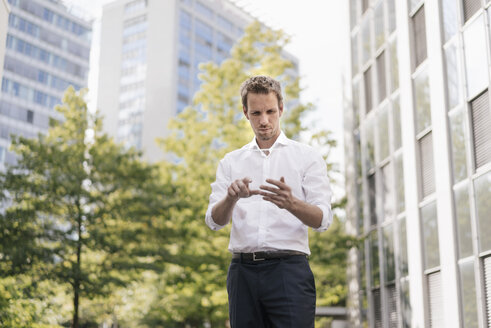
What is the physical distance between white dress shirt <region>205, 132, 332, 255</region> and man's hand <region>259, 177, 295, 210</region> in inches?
10.0

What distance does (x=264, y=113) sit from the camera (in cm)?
308

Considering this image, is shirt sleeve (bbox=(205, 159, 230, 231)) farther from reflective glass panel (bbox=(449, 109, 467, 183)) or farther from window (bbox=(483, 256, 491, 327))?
reflective glass panel (bbox=(449, 109, 467, 183))

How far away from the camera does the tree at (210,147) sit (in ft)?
47.7

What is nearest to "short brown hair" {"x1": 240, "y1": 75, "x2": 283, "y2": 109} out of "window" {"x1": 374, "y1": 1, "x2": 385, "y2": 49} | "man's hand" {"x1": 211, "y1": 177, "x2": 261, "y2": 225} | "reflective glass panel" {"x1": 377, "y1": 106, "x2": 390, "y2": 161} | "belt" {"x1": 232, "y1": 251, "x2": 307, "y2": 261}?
"man's hand" {"x1": 211, "y1": 177, "x2": 261, "y2": 225}

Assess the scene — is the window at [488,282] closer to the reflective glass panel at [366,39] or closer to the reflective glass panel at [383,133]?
the reflective glass panel at [383,133]

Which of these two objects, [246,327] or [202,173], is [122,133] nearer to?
[202,173]

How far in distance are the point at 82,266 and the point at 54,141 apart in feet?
11.3

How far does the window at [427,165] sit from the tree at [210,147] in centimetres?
250

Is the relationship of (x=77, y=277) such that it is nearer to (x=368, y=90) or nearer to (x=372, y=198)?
(x=372, y=198)

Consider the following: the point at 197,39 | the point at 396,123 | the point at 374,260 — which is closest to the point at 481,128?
the point at 396,123

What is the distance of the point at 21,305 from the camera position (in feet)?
33.4

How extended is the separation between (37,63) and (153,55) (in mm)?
16185

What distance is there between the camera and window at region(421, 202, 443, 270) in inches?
506

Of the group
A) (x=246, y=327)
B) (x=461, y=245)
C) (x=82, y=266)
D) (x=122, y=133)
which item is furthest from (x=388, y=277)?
(x=122, y=133)
